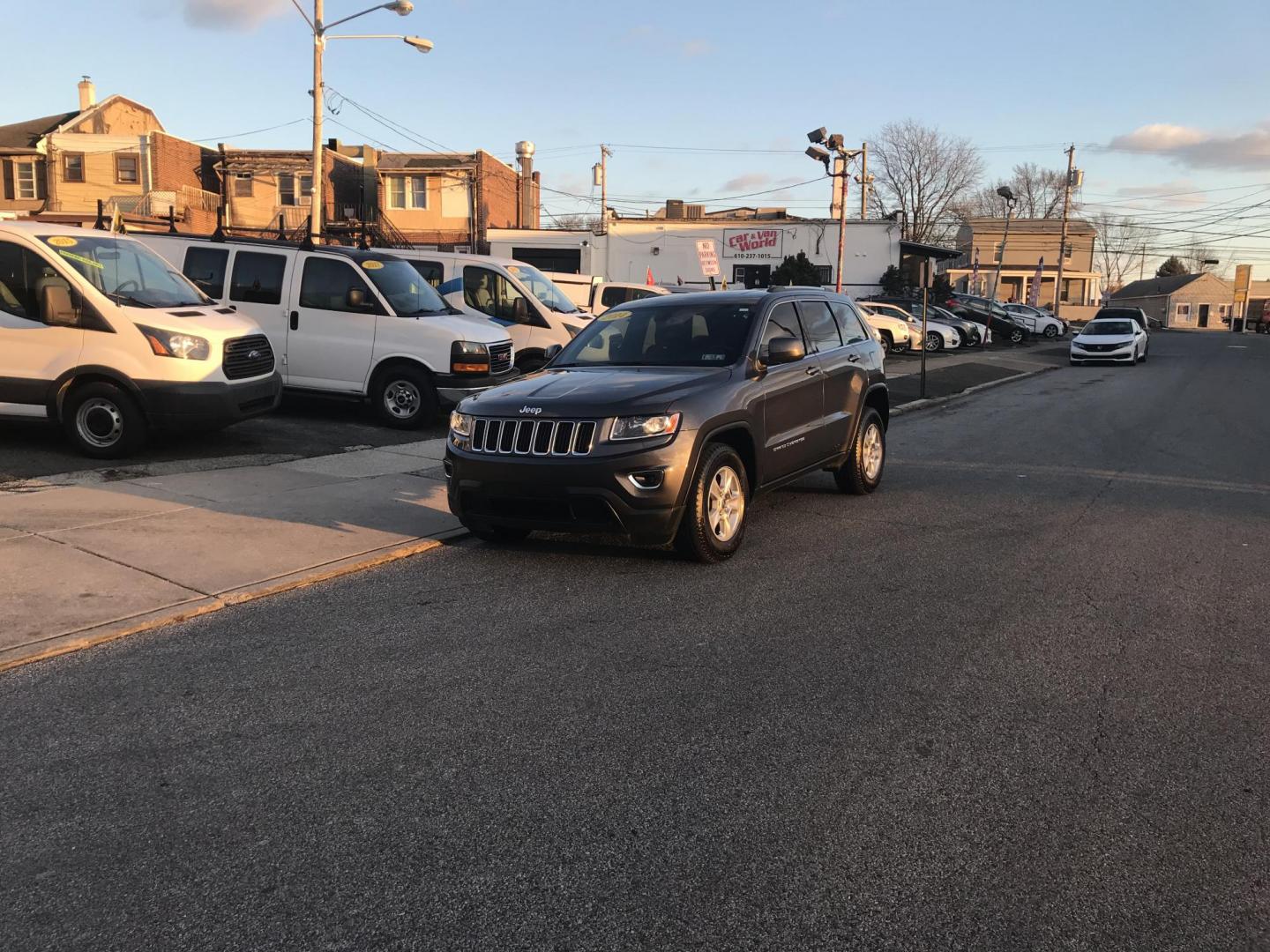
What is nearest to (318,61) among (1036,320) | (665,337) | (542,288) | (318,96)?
(318,96)

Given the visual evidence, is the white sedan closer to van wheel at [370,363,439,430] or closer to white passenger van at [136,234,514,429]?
white passenger van at [136,234,514,429]

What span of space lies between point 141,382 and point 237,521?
8.93 ft

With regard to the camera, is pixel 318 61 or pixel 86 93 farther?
pixel 86 93

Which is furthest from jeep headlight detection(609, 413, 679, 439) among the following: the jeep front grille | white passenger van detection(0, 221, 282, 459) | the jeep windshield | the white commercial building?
the white commercial building

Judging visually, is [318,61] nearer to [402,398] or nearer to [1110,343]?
[402,398]

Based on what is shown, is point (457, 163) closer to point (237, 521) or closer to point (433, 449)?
point (433, 449)

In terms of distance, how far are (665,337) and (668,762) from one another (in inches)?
170

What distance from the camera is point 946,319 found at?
37.3 metres

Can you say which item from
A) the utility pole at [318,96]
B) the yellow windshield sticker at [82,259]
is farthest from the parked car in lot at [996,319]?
the yellow windshield sticker at [82,259]

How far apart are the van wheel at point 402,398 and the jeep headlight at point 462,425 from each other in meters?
5.78

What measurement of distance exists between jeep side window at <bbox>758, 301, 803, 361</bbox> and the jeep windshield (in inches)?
5.8

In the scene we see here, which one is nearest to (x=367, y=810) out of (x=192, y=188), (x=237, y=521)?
(x=237, y=521)

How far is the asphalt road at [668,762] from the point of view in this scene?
9.48 ft

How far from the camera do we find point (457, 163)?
42812 millimetres
